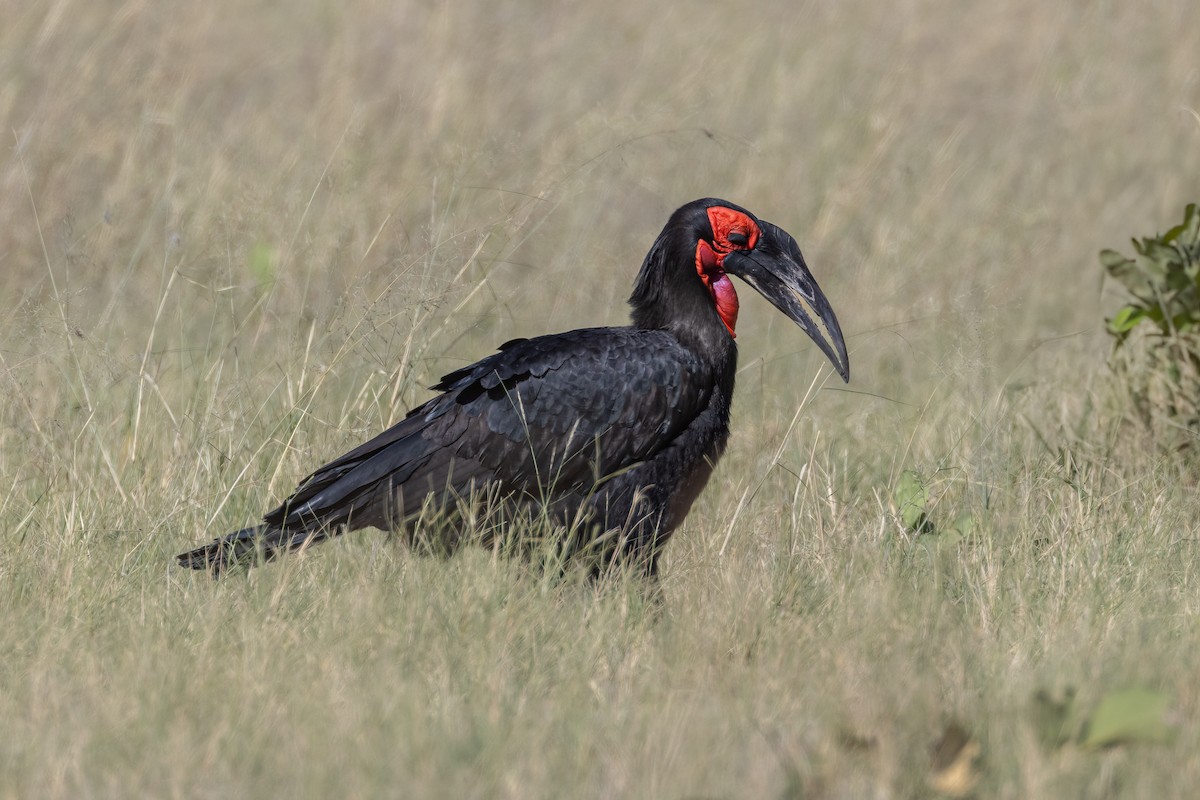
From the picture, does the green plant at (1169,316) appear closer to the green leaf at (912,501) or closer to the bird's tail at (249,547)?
the green leaf at (912,501)

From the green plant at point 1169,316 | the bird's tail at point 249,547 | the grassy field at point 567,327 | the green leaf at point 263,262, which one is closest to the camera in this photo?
the grassy field at point 567,327

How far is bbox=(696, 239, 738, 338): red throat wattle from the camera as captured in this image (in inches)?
173

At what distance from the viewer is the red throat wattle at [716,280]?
4395 mm

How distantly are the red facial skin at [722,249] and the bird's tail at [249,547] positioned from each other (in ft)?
4.14

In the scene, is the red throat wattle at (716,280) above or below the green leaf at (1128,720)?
above

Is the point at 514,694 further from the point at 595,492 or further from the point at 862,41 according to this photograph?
the point at 862,41

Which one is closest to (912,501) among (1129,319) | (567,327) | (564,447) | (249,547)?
(564,447)

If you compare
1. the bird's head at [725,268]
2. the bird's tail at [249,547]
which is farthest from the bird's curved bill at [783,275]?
the bird's tail at [249,547]

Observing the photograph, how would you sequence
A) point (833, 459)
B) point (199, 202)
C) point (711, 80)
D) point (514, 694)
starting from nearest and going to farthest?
point (514, 694) → point (833, 459) → point (199, 202) → point (711, 80)

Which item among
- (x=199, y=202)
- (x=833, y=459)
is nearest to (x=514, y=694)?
(x=833, y=459)

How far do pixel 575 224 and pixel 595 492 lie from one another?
345 cm

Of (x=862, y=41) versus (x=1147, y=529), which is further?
(x=862, y=41)

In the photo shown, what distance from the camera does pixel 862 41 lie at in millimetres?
9312

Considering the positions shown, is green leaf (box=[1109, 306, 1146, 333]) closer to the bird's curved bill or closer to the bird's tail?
the bird's curved bill
